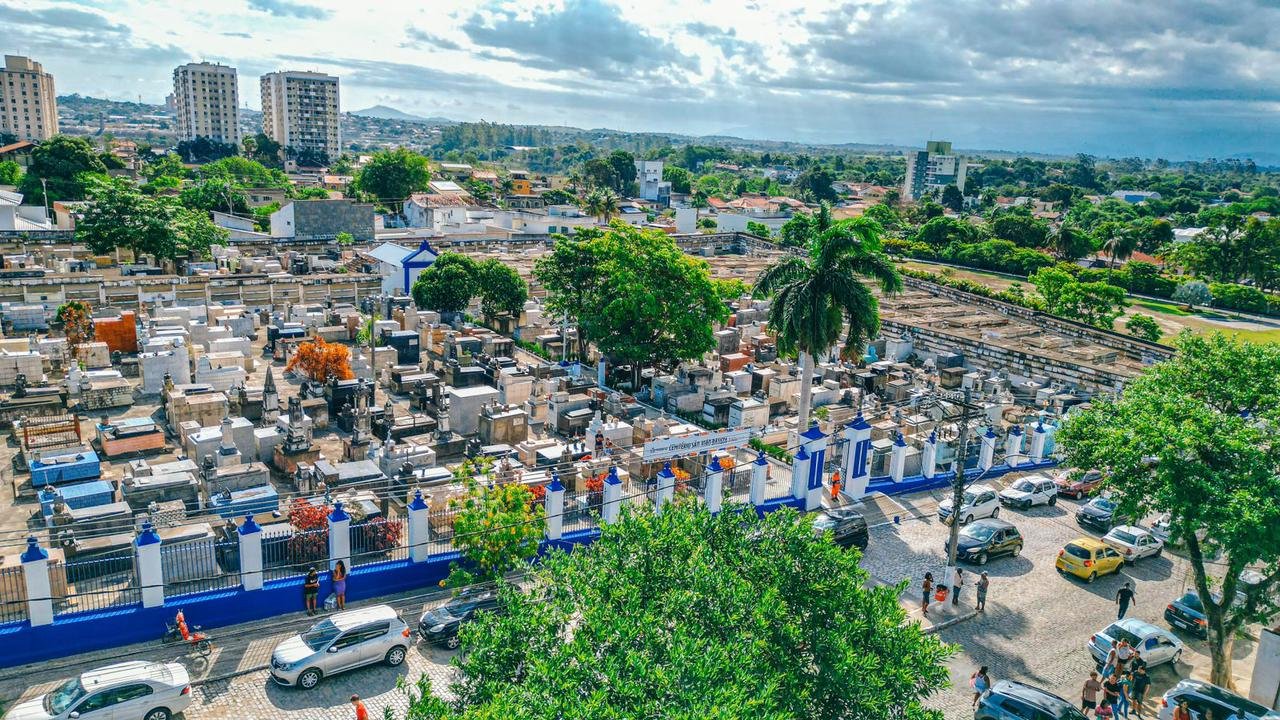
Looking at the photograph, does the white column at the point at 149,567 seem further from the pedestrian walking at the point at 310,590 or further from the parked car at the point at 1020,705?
the parked car at the point at 1020,705

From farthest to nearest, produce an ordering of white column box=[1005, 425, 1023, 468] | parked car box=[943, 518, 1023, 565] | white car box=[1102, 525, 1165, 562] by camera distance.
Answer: white column box=[1005, 425, 1023, 468]
white car box=[1102, 525, 1165, 562]
parked car box=[943, 518, 1023, 565]

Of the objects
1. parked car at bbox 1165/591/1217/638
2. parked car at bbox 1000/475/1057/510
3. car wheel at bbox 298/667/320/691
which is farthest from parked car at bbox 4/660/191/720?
parked car at bbox 1000/475/1057/510

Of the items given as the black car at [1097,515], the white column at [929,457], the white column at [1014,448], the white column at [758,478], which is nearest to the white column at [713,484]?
the white column at [758,478]

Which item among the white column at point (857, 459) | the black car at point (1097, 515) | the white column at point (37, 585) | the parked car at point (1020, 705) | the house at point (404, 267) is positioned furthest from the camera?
the house at point (404, 267)

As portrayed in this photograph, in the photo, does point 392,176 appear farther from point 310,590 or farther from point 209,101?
point 209,101

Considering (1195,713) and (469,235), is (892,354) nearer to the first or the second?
(1195,713)

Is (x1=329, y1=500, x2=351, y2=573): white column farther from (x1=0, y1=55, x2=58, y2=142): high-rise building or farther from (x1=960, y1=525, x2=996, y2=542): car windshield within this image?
(x1=0, y1=55, x2=58, y2=142): high-rise building
